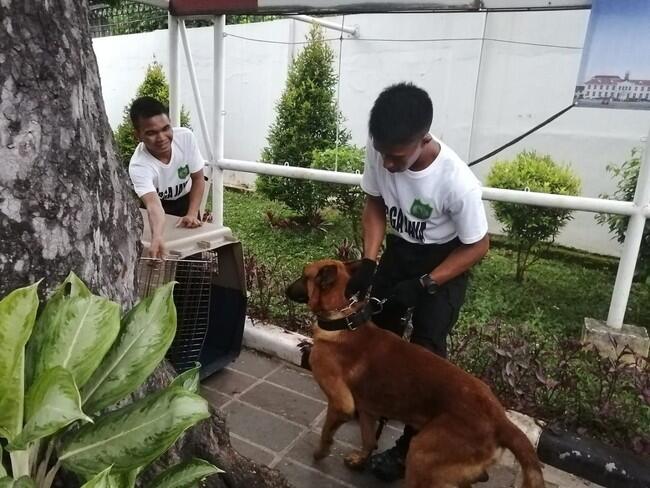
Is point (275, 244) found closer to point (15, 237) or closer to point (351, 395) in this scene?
point (351, 395)

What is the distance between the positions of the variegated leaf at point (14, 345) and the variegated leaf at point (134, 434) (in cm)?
19

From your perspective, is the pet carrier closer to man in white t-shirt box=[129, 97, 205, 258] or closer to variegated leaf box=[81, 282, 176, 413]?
man in white t-shirt box=[129, 97, 205, 258]

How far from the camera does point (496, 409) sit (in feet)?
6.97

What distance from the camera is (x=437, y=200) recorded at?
2.35 meters

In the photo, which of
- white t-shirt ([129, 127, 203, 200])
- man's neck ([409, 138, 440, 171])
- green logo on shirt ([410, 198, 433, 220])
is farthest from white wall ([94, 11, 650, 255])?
green logo on shirt ([410, 198, 433, 220])

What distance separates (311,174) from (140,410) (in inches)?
119

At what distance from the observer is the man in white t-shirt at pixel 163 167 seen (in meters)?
3.23

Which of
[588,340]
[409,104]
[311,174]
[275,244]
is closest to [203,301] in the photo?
[311,174]

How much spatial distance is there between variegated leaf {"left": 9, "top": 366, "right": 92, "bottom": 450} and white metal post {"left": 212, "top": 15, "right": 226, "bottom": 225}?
12.0 feet

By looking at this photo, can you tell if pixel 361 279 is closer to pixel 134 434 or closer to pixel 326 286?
pixel 326 286

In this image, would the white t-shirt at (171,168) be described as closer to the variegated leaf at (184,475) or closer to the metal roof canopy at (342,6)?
the metal roof canopy at (342,6)

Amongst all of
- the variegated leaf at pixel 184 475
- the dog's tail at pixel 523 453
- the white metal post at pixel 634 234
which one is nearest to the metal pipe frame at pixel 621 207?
the white metal post at pixel 634 234

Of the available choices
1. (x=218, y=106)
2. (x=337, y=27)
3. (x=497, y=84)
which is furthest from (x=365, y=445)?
(x=337, y=27)

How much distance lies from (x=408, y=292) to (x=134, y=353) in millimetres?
1497
